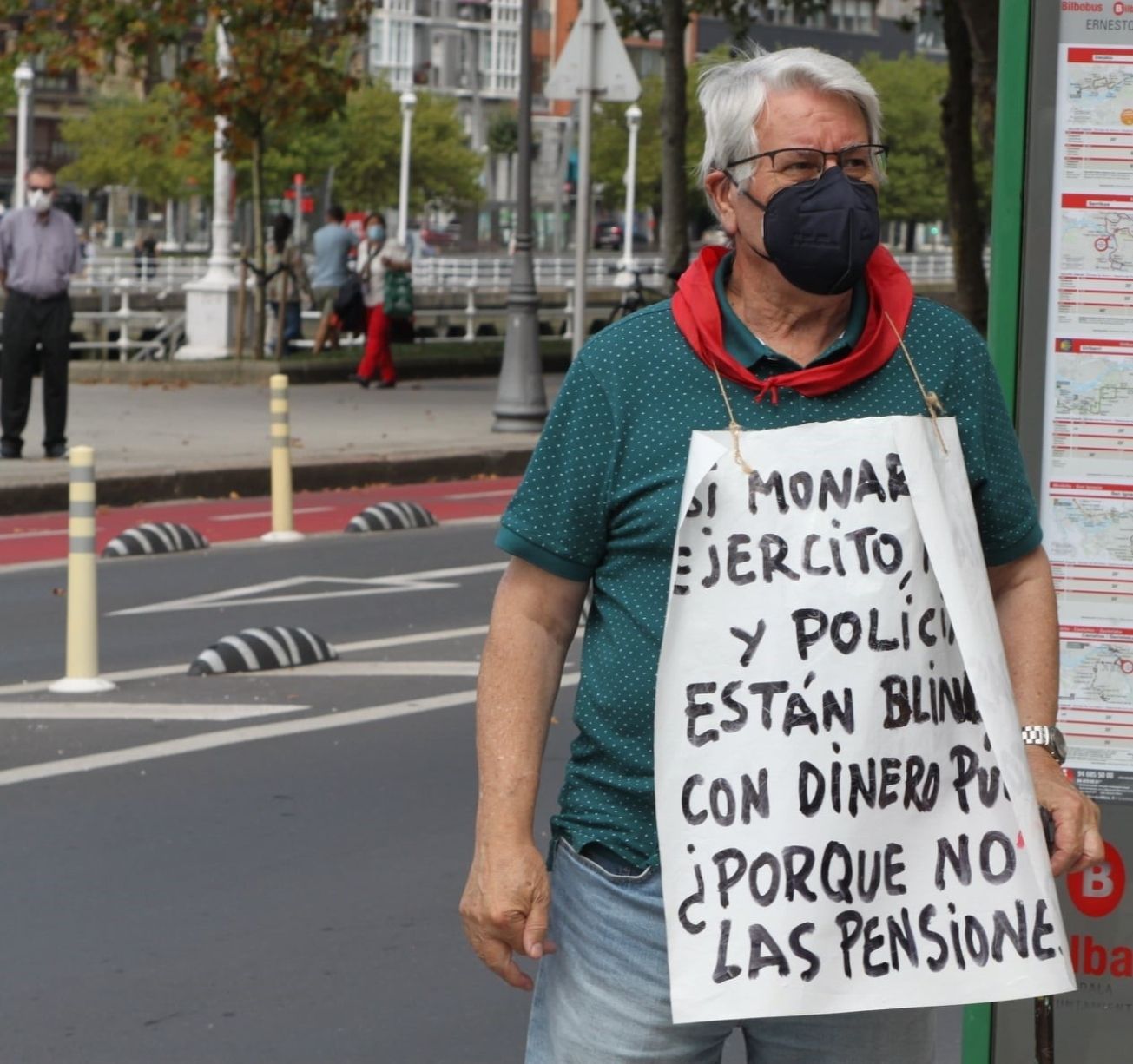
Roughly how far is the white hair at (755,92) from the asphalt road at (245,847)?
2698 millimetres

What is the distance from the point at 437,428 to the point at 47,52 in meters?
7.26

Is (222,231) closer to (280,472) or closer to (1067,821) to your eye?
(280,472)

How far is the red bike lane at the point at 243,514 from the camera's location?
14.2 meters

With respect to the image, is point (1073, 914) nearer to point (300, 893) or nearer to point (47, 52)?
point (300, 893)

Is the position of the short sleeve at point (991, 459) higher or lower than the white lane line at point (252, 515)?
higher

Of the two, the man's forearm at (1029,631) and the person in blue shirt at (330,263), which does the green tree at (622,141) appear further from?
the man's forearm at (1029,631)

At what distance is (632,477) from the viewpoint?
2951 mm

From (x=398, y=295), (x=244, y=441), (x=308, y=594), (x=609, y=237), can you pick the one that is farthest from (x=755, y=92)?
(x=609, y=237)

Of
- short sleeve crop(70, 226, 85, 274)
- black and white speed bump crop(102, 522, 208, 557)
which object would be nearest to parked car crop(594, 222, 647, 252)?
short sleeve crop(70, 226, 85, 274)

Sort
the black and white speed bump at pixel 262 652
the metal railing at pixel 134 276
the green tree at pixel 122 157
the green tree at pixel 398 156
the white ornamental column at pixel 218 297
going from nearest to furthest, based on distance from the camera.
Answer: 1. the black and white speed bump at pixel 262 652
2. the white ornamental column at pixel 218 297
3. the metal railing at pixel 134 276
4. the green tree at pixel 122 157
5. the green tree at pixel 398 156

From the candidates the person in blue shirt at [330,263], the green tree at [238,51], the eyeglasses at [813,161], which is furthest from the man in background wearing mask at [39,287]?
the eyeglasses at [813,161]

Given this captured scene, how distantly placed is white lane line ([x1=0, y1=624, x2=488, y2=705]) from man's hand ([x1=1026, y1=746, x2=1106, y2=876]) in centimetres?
657

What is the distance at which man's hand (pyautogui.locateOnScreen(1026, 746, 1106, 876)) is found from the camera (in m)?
3.03

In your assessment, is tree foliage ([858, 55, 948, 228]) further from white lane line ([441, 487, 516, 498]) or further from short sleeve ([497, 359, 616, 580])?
short sleeve ([497, 359, 616, 580])
